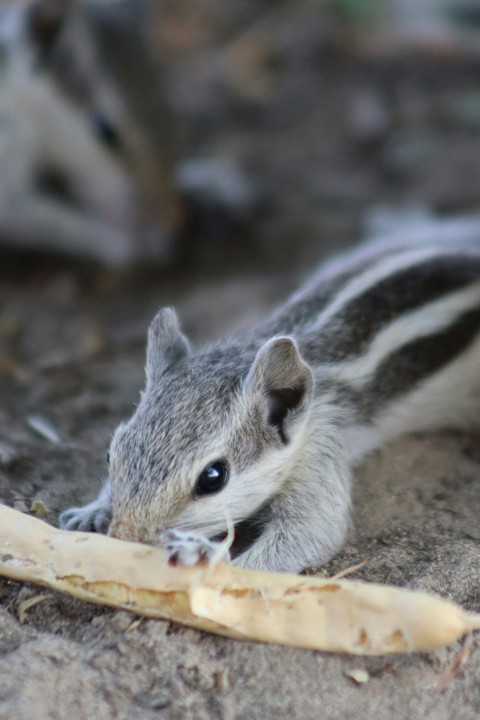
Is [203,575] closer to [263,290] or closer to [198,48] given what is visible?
[263,290]

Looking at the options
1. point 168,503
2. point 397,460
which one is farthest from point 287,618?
point 397,460

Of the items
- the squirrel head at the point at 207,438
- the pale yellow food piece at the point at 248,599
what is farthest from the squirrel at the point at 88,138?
the pale yellow food piece at the point at 248,599

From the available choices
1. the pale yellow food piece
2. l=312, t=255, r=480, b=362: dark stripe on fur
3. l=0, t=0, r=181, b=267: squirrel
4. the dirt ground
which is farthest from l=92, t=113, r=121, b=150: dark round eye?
the pale yellow food piece

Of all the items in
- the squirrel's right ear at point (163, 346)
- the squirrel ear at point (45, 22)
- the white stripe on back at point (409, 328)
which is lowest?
the white stripe on back at point (409, 328)

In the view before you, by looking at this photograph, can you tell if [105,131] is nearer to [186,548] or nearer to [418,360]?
[418,360]

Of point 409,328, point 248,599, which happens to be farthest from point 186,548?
point 409,328

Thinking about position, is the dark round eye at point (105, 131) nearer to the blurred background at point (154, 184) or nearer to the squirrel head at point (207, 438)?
the blurred background at point (154, 184)

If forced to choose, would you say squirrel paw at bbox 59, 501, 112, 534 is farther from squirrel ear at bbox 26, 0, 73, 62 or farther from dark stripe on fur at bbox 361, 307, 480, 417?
squirrel ear at bbox 26, 0, 73, 62
